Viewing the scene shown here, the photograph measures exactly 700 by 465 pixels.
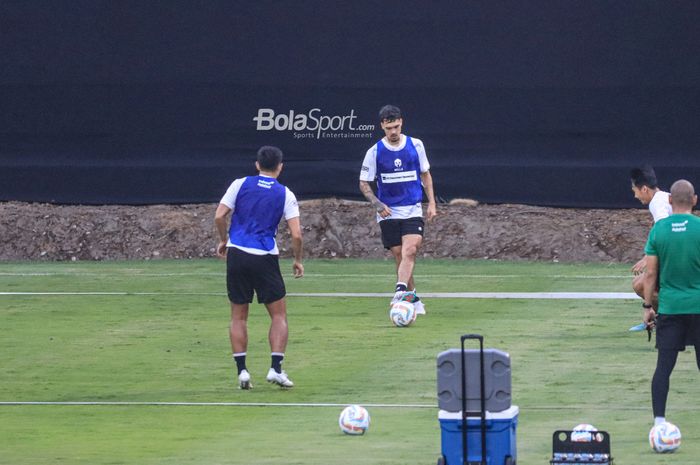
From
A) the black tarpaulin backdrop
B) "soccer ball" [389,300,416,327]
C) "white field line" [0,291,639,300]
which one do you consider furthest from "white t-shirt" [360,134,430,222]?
the black tarpaulin backdrop

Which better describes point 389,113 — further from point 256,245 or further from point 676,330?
point 676,330

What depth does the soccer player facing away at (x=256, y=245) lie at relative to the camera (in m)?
12.8

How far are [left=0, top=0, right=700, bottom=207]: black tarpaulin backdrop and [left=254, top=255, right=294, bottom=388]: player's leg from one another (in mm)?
12947

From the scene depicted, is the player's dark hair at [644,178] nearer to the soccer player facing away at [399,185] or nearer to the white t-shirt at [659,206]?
the white t-shirt at [659,206]

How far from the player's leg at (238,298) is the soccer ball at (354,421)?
2406 millimetres

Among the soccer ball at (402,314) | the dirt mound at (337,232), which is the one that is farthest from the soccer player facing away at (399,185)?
the dirt mound at (337,232)

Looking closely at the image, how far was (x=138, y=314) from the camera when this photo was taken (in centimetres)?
→ 1802

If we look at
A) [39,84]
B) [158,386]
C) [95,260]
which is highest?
[39,84]

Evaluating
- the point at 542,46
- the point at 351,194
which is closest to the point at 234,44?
the point at 351,194

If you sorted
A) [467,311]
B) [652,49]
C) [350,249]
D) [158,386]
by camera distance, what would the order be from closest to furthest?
[158,386] < [467,311] < [652,49] < [350,249]

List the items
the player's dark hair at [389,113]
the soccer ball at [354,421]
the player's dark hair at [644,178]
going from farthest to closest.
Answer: the player's dark hair at [389,113] < the player's dark hair at [644,178] < the soccer ball at [354,421]

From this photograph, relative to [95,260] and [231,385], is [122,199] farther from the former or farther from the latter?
[231,385]

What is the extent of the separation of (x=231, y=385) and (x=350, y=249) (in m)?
14.5
